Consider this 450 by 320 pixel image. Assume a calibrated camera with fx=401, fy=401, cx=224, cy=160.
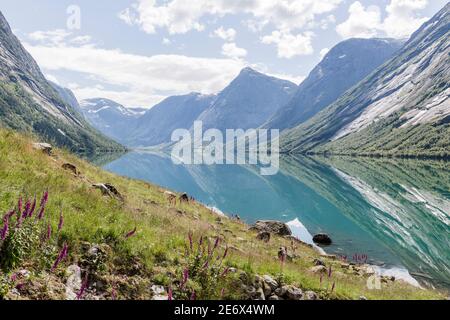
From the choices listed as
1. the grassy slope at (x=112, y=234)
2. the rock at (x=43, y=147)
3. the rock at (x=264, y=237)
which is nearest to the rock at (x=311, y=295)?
the grassy slope at (x=112, y=234)

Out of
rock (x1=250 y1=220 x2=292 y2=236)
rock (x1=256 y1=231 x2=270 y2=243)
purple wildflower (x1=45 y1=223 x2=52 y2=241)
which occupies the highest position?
rock (x1=250 y1=220 x2=292 y2=236)

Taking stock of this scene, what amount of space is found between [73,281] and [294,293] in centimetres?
596

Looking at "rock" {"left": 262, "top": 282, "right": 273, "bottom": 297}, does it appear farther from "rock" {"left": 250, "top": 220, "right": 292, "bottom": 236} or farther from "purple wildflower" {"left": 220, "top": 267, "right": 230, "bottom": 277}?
"rock" {"left": 250, "top": 220, "right": 292, "bottom": 236}

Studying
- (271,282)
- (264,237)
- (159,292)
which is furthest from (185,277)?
(264,237)

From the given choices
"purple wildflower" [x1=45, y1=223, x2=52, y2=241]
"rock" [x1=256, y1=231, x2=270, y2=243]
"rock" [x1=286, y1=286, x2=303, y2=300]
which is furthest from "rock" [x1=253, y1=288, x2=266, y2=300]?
"rock" [x1=256, y1=231, x2=270, y2=243]

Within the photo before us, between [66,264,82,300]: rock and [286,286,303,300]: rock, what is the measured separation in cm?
565

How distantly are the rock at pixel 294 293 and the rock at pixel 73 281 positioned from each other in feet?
18.5

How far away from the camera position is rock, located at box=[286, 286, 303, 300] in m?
11.2

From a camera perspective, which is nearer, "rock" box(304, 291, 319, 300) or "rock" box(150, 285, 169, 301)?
"rock" box(150, 285, 169, 301)

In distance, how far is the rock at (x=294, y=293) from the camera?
11.2 meters
